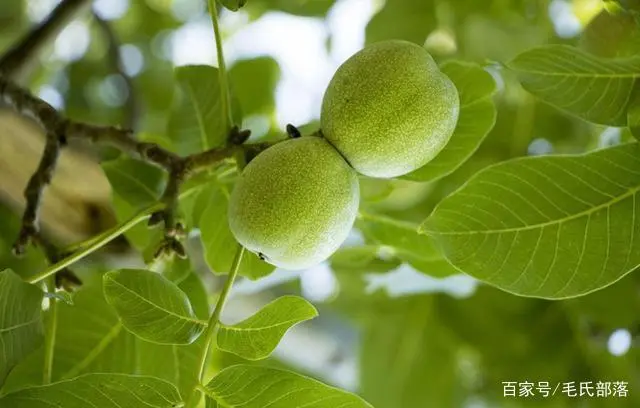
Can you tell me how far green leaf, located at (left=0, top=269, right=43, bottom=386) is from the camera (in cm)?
73

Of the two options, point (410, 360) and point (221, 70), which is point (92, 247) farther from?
point (410, 360)

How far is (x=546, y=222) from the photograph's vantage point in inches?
30.0

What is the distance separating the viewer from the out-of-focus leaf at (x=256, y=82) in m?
1.29

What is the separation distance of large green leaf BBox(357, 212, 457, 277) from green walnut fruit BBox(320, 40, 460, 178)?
249 millimetres

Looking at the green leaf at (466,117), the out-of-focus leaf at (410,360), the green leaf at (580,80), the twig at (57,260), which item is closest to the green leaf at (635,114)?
the green leaf at (580,80)

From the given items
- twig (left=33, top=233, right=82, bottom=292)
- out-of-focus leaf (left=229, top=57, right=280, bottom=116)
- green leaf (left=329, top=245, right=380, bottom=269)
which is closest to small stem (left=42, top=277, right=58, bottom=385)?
twig (left=33, top=233, right=82, bottom=292)

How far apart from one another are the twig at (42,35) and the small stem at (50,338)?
39 centimetres

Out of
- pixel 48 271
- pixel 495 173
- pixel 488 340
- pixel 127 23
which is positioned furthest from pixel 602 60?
pixel 127 23

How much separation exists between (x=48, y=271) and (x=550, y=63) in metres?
0.52

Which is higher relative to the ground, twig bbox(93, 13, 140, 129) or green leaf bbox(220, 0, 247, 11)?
twig bbox(93, 13, 140, 129)

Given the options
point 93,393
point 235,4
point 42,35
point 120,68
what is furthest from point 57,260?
point 120,68

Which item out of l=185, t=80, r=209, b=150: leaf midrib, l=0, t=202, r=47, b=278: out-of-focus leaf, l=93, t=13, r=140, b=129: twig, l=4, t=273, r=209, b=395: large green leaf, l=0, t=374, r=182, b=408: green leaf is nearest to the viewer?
l=0, t=374, r=182, b=408: green leaf

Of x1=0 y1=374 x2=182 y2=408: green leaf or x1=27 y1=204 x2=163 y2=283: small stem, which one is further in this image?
x1=27 y1=204 x2=163 y2=283: small stem

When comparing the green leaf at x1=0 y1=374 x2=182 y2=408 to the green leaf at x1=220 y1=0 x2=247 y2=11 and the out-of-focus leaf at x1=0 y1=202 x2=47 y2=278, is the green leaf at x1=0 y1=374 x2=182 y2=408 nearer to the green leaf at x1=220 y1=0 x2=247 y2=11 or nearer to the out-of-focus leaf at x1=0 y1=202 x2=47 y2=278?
the green leaf at x1=220 y1=0 x2=247 y2=11
